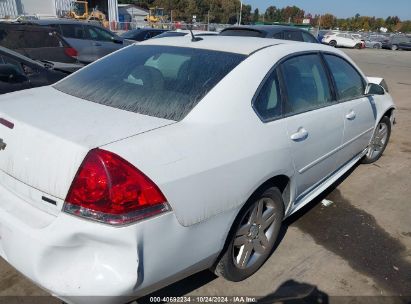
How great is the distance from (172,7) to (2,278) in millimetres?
75648

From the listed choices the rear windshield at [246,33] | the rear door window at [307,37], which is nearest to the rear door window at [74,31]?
the rear windshield at [246,33]

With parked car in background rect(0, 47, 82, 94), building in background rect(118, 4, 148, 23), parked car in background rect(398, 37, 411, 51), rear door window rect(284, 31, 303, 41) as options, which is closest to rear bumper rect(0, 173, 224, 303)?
parked car in background rect(0, 47, 82, 94)

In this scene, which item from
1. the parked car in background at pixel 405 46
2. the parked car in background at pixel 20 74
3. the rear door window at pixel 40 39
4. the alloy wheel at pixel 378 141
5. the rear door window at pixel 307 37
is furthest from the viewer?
the parked car in background at pixel 405 46

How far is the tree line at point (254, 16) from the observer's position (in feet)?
241

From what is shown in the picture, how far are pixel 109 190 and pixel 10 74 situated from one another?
3.14 meters

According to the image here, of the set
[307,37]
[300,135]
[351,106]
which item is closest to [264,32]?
[307,37]

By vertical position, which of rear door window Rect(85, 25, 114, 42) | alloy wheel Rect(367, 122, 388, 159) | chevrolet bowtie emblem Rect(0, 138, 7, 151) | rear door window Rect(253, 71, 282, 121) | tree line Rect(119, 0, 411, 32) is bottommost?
tree line Rect(119, 0, 411, 32)

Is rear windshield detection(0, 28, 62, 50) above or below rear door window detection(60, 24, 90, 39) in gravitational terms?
above

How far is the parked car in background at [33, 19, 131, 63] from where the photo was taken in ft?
36.6

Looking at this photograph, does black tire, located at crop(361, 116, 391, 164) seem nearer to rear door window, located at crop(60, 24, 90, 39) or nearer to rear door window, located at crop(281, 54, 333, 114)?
rear door window, located at crop(281, 54, 333, 114)

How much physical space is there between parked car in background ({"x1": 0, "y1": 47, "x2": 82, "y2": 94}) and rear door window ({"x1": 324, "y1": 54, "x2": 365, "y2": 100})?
3.20m

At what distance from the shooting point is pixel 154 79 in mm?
2719

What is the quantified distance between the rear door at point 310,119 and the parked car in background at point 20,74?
297 cm

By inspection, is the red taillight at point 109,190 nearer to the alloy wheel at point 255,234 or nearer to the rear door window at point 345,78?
the alloy wheel at point 255,234
